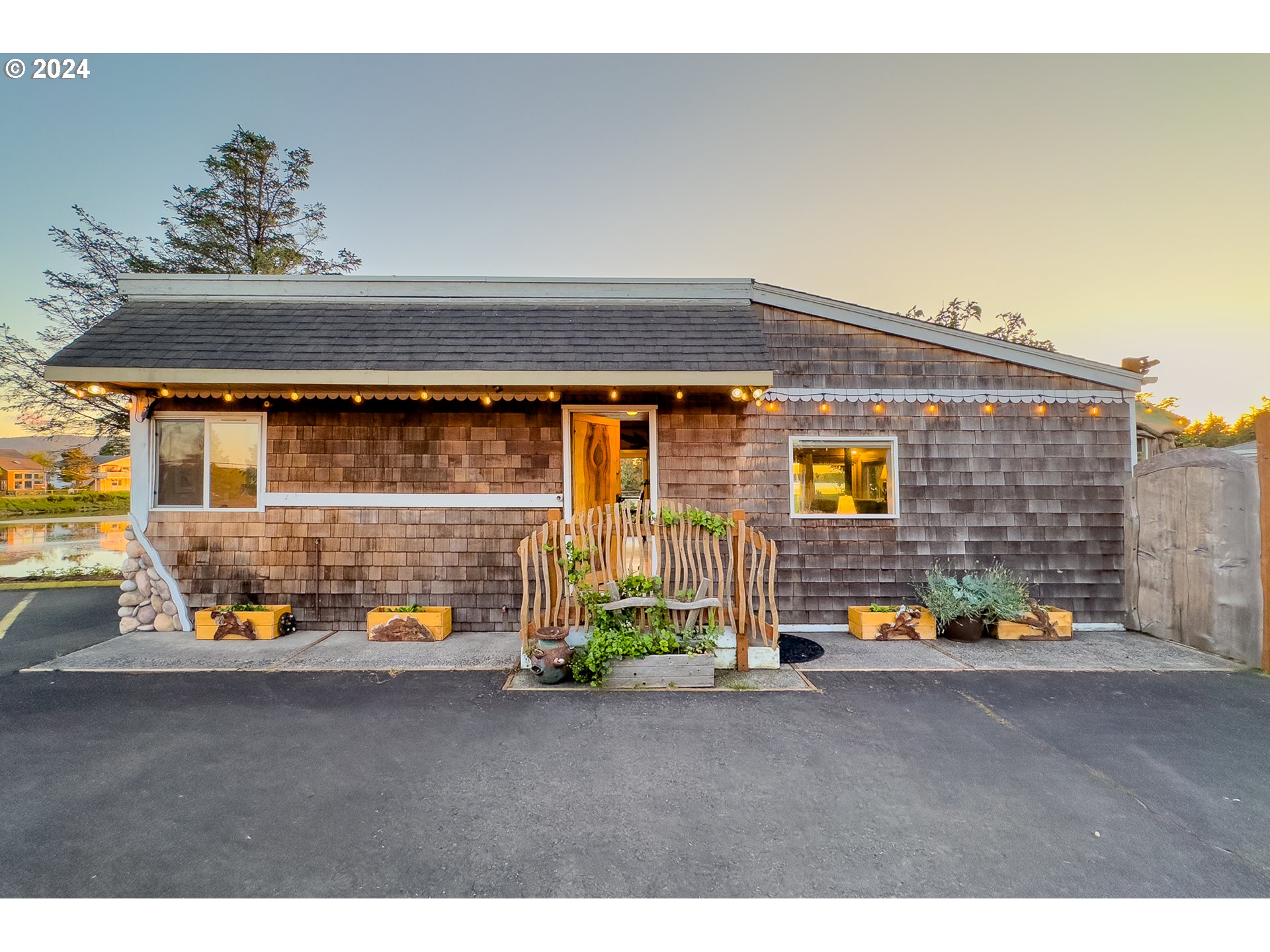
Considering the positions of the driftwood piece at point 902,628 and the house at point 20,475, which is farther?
the house at point 20,475

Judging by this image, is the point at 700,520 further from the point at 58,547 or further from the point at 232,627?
the point at 58,547

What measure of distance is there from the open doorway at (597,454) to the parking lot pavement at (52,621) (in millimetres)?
5261

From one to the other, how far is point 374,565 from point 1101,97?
11928mm

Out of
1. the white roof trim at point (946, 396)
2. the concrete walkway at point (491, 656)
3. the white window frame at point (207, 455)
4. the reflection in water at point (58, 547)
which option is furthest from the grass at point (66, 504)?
the white roof trim at point (946, 396)

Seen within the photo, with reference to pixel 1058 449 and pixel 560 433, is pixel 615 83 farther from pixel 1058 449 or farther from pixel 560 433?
pixel 1058 449

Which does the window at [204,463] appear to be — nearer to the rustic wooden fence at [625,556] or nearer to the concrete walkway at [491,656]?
the concrete walkway at [491,656]

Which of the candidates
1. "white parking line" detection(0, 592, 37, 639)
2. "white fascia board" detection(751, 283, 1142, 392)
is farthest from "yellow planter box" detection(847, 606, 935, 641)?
"white parking line" detection(0, 592, 37, 639)

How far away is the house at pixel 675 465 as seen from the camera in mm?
5430

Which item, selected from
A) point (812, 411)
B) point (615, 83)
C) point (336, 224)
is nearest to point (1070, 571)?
point (812, 411)

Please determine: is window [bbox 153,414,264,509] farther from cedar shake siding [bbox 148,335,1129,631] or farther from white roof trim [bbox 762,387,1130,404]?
white roof trim [bbox 762,387,1130,404]

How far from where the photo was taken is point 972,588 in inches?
202

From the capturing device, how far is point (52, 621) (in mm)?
5906

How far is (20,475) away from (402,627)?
15091 mm

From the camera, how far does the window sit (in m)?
5.48
